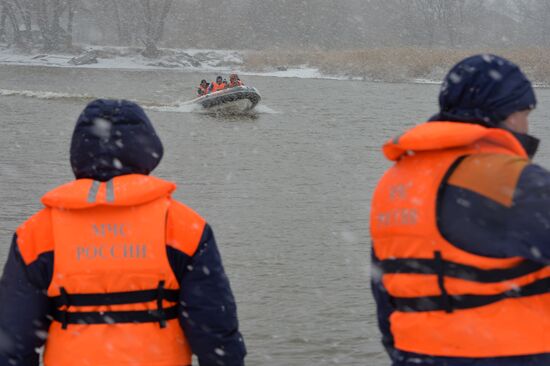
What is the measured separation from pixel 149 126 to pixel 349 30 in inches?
3076

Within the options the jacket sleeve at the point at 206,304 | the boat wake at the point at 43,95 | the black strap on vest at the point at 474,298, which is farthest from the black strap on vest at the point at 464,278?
the boat wake at the point at 43,95

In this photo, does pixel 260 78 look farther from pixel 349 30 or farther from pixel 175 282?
pixel 175 282

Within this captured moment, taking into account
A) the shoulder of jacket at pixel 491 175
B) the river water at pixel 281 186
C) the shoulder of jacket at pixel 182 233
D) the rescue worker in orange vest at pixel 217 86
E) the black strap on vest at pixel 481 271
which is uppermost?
the shoulder of jacket at pixel 491 175

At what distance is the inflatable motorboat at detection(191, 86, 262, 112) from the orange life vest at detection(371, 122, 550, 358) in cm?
2455

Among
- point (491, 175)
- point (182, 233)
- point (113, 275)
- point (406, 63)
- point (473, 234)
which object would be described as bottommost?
point (406, 63)

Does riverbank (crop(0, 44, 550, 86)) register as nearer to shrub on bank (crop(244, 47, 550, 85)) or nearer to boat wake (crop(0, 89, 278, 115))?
shrub on bank (crop(244, 47, 550, 85))

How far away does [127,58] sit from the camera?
190 ft

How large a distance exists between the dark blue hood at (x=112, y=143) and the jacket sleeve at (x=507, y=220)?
1045mm

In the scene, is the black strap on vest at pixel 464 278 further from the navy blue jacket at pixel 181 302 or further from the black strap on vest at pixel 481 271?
the navy blue jacket at pixel 181 302

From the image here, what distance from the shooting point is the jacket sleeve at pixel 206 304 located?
2.82m

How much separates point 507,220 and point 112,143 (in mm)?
1283

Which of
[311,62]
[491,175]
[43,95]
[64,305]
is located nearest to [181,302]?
[64,305]

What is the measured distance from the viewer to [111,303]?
9.15 ft

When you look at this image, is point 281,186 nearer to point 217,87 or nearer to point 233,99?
point 233,99
